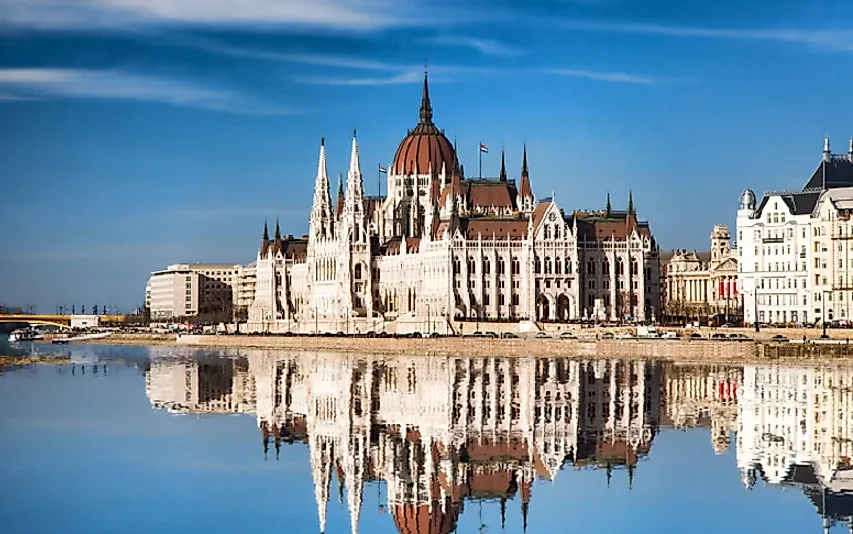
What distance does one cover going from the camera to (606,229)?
556 ft

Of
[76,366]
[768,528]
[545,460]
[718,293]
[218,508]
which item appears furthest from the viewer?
[718,293]

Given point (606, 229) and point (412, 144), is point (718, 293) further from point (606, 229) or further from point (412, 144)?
point (412, 144)

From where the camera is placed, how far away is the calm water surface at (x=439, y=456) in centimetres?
4219

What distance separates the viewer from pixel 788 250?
13338cm

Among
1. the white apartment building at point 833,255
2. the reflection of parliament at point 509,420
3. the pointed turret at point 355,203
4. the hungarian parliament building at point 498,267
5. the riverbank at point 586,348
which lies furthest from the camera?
the pointed turret at point 355,203

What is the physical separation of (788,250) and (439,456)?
284ft

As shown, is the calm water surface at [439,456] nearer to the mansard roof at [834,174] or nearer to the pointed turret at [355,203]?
the mansard roof at [834,174]

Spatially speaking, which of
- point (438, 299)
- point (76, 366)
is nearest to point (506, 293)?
point (438, 299)

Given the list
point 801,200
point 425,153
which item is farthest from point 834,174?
point 425,153

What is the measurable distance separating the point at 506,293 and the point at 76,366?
5113 cm

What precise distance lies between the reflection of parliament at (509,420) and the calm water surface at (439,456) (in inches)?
5.8

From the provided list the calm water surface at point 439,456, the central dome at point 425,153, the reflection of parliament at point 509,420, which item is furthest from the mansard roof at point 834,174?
the central dome at point 425,153

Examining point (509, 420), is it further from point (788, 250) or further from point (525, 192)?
point (525, 192)

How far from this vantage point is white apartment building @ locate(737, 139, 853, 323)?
425ft
